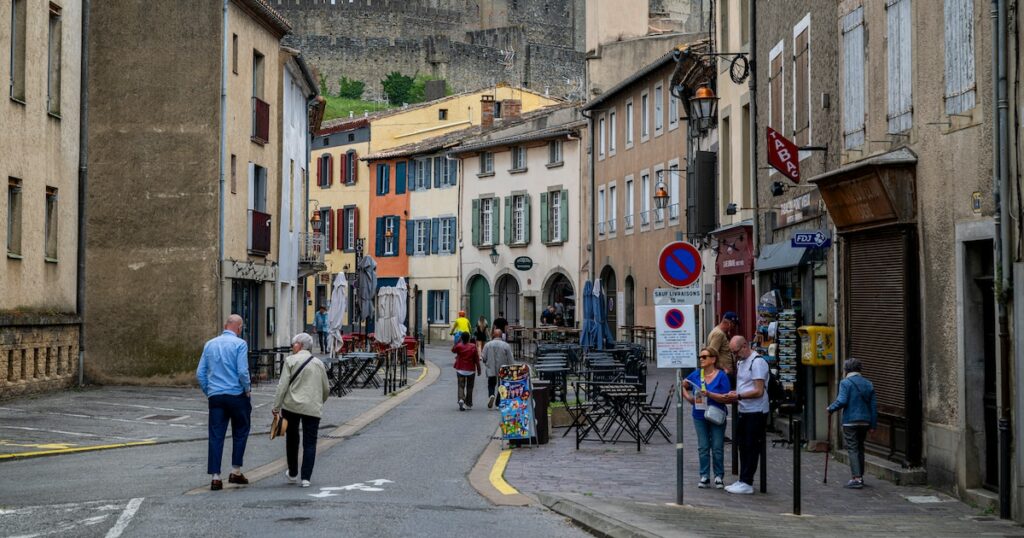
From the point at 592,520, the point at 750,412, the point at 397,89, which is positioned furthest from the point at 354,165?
the point at 592,520

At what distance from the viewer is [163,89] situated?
29500 mm

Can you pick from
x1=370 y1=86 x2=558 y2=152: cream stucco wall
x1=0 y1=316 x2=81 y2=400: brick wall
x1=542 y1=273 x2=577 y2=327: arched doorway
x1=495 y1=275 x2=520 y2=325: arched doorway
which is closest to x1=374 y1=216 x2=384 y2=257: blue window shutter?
x1=370 y1=86 x2=558 y2=152: cream stucco wall

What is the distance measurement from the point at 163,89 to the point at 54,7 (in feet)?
10.3

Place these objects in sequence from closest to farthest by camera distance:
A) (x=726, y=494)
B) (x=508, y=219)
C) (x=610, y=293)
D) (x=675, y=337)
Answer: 1. (x=675, y=337)
2. (x=726, y=494)
3. (x=610, y=293)
4. (x=508, y=219)

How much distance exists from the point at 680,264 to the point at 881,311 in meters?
3.30

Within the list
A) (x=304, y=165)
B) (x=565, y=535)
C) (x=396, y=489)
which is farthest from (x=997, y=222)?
(x=304, y=165)

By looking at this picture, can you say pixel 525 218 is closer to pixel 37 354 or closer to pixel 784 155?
pixel 37 354

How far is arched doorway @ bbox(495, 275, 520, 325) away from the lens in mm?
55312

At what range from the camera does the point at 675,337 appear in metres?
13.1

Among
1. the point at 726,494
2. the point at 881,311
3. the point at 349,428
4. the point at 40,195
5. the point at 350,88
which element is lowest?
the point at 726,494

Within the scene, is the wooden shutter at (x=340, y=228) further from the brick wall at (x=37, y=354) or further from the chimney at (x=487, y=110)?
the brick wall at (x=37, y=354)

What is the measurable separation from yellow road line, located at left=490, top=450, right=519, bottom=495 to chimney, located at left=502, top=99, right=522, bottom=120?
44.8 m

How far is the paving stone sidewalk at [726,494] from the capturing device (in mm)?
11859

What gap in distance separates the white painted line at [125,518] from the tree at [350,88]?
99786 millimetres
